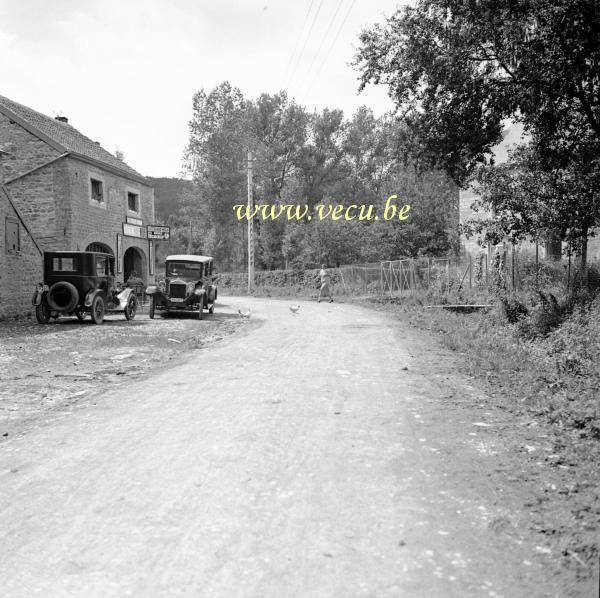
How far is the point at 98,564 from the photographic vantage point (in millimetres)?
2893

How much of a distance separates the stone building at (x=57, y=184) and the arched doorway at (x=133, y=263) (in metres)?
2.12

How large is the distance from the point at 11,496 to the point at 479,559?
9.72 feet

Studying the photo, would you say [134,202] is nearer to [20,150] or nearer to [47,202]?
[47,202]

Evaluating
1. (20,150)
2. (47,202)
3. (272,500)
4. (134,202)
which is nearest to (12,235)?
(47,202)

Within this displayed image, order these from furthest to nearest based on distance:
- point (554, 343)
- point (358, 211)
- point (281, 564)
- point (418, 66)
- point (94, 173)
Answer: point (358, 211)
point (94, 173)
point (418, 66)
point (554, 343)
point (281, 564)

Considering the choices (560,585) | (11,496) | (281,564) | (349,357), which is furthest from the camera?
(349,357)

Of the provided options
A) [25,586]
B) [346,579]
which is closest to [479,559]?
[346,579]

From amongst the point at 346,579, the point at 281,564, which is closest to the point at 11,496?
the point at 281,564

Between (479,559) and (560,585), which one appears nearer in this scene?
(560,585)

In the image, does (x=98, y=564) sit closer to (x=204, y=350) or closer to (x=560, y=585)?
(x=560, y=585)

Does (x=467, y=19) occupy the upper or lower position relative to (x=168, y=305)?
upper

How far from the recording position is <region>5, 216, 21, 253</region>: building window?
17.9 m

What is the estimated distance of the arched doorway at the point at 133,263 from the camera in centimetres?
2725

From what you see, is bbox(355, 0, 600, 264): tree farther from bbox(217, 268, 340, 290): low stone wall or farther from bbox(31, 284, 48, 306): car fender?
bbox(217, 268, 340, 290): low stone wall
